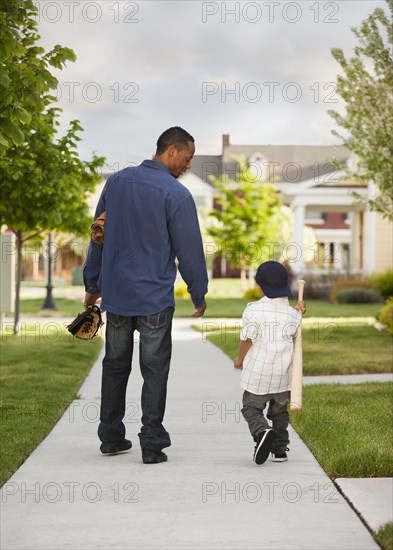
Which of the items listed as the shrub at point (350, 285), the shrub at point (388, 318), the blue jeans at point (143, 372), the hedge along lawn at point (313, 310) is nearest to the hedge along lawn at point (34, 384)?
the blue jeans at point (143, 372)

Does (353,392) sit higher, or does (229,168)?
(229,168)

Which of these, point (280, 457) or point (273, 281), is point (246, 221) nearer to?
point (273, 281)

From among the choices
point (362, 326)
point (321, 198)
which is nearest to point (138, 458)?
point (362, 326)

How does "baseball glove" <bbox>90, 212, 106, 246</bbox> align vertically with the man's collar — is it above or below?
below

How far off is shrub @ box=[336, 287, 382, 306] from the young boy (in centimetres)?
2794

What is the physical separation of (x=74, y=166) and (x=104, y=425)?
33.9 ft

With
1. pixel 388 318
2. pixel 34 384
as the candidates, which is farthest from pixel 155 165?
pixel 388 318

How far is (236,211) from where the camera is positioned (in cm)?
4644

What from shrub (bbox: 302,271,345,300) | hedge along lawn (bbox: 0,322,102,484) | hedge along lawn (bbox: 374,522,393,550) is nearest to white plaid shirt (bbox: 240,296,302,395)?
hedge along lawn (bbox: 0,322,102,484)

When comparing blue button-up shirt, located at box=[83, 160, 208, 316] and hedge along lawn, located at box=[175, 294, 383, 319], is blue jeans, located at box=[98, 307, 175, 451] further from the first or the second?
hedge along lawn, located at box=[175, 294, 383, 319]

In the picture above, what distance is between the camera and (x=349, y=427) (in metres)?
7.80

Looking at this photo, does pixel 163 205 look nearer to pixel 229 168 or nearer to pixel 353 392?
pixel 353 392

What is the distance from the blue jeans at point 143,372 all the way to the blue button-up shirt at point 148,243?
0.13m

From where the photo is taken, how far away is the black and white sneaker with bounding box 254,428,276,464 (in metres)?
6.39
